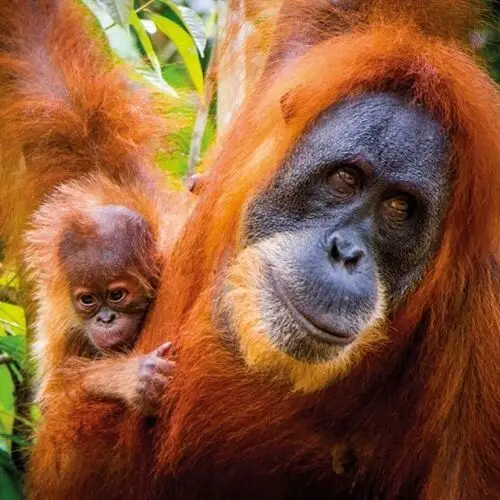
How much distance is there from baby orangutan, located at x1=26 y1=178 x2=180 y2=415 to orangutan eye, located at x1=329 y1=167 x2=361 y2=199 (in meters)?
0.91

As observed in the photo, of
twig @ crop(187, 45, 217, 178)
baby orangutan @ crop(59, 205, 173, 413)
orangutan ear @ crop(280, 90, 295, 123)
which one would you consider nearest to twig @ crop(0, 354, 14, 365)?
baby orangutan @ crop(59, 205, 173, 413)

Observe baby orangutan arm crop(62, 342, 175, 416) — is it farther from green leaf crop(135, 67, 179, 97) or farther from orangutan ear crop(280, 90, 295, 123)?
green leaf crop(135, 67, 179, 97)

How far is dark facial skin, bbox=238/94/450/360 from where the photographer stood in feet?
7.97

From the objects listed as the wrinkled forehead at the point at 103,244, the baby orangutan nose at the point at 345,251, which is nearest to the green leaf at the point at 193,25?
the wrinkled forehead at the point at 103,244

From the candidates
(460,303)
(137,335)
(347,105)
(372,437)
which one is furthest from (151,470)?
(347,105)

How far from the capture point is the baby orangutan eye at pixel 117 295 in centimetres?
318

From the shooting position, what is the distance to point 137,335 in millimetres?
3174

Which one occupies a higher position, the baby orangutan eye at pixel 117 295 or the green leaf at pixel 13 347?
the baby orangutan eye at pixel 117 295

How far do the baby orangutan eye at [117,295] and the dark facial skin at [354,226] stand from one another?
755 mm

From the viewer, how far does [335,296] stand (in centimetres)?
241

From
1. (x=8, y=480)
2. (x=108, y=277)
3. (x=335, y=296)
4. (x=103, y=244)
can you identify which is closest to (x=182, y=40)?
(x=103, y=244)

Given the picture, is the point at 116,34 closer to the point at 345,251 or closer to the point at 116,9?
the point at 116,9

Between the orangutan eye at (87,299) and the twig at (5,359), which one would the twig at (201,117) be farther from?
the twig at (5,359)

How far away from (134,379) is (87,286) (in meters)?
0.52
